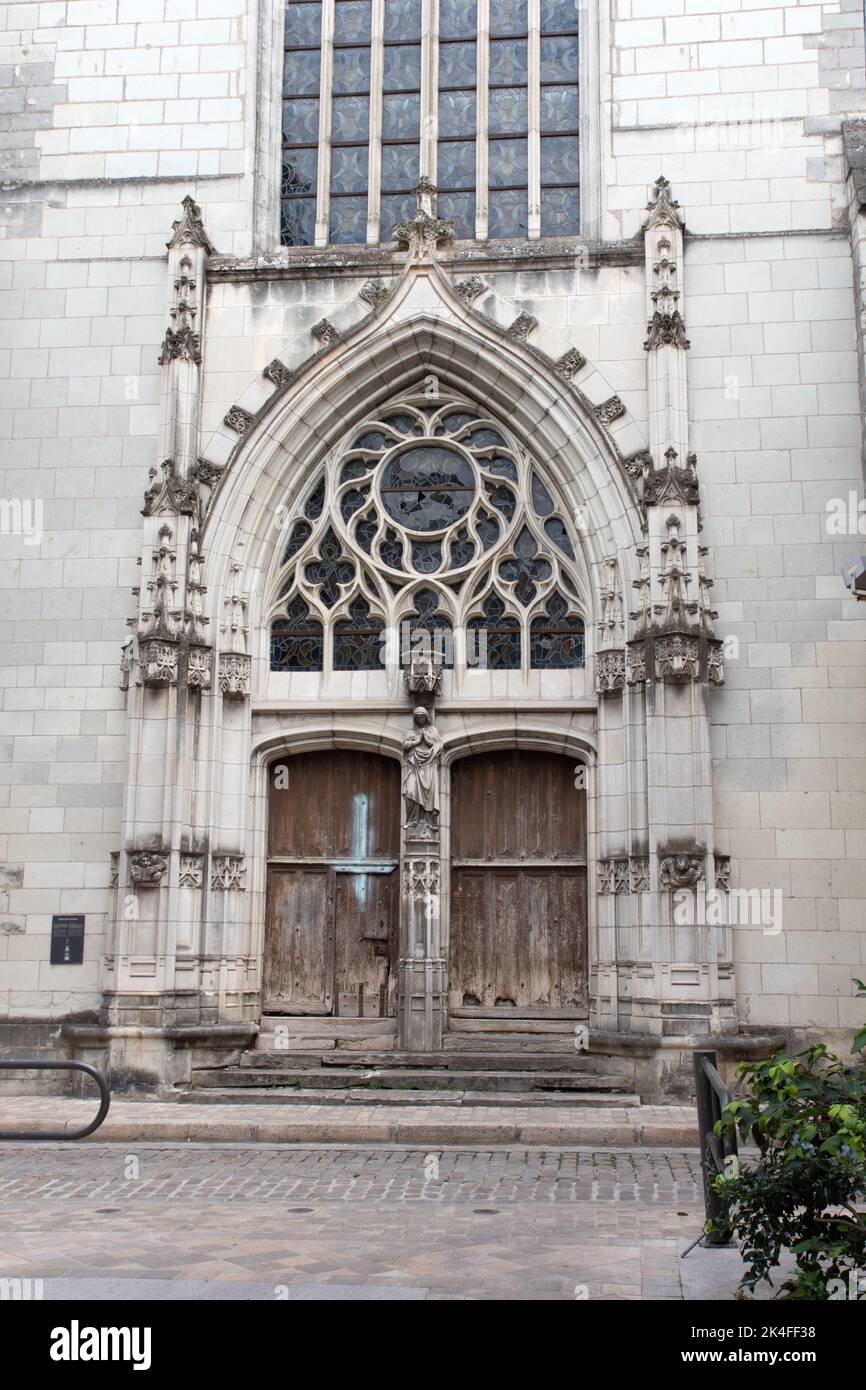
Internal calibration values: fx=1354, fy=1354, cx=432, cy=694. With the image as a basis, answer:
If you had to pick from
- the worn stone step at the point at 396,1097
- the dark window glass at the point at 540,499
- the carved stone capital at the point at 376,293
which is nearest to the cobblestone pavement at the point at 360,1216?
→ the worn stone step at the point at 396,1097

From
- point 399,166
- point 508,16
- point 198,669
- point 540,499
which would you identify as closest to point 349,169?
point 399,166

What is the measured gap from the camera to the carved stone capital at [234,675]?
1511cm

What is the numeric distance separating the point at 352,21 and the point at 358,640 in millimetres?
8085

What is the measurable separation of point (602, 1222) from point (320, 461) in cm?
1017

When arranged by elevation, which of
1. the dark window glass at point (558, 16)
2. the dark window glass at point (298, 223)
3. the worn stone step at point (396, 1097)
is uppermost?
the dark window glass at point (558, 16)

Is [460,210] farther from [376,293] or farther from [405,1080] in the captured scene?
[405,1080]

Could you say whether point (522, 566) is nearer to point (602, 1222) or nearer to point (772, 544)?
point (772, 544)

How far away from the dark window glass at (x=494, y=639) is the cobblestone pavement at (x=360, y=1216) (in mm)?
5920

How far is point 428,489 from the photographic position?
16.0 m

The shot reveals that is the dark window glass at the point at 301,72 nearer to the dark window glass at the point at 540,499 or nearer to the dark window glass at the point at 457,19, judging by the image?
the dark window glass at the point at 457,19

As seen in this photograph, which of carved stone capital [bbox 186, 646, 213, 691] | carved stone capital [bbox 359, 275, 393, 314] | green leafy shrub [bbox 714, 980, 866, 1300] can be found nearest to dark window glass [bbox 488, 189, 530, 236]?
carved stone capital [bbox 359, 275, 393, 314]

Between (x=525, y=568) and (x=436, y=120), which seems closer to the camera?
(x=525, y=568)

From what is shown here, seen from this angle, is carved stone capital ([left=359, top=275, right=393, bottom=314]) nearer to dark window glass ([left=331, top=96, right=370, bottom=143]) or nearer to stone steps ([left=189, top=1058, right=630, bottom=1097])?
dark window glass ([left=331, top=96, right=370, bottom=143])

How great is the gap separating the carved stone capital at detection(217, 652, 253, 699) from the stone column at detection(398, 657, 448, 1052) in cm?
187
